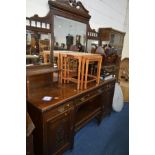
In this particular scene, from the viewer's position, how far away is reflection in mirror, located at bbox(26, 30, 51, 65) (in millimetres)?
1586

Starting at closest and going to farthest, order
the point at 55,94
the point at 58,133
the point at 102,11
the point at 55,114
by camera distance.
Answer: the point at 55,114 < the point at 58,133 < the point at 55,94 < the point at 102,11

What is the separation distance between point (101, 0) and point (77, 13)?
0.92m

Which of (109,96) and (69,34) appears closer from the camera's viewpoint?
(69,34)

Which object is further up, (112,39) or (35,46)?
(112,39)

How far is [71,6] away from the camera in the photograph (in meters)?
1.97

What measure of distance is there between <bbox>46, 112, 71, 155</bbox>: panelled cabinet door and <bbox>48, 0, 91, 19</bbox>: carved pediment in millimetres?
1309

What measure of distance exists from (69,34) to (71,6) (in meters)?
0.37

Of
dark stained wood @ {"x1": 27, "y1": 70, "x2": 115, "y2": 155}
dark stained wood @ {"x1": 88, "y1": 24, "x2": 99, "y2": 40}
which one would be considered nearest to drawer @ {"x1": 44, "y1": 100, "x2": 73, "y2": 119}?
dark stained wood @ {"x1": 27, "y1": 70, "x2": 115, "y2": 155}

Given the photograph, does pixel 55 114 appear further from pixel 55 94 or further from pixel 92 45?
pixel 92 45

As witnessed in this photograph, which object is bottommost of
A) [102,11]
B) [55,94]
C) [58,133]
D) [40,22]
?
[58,133]

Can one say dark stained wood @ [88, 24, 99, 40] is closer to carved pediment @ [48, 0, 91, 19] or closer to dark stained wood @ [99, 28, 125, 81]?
dark stained wood @ [99, 28, 125, 81]

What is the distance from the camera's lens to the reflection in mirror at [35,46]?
5.20ft

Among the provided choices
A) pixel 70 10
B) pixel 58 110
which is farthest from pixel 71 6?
pixel 58 110
